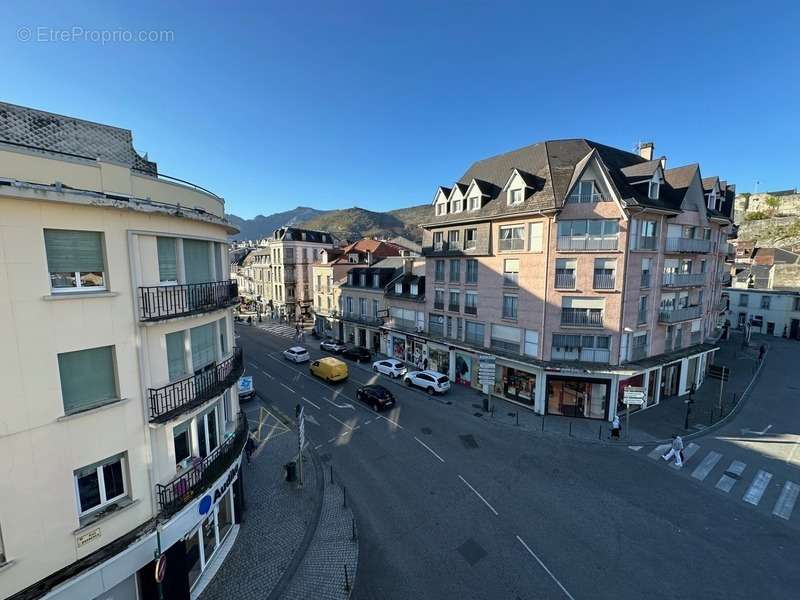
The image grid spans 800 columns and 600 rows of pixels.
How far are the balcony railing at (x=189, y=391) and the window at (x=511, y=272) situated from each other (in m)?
18.8

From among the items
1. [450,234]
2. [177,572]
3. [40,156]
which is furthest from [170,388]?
[450,234]

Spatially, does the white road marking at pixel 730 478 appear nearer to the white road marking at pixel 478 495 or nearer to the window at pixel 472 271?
the white road marking at pixel 478 495

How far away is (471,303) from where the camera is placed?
27.2 meters

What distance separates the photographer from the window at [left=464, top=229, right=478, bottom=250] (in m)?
26.5

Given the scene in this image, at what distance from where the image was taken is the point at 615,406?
21.8m

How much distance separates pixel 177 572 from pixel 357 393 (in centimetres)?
1616

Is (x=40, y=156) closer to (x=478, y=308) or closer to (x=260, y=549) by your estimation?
(x=260, y=549)

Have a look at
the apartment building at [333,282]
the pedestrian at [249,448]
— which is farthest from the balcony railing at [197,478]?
the apartment building at [333,282]

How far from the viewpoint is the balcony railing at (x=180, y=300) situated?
8594 millimetres

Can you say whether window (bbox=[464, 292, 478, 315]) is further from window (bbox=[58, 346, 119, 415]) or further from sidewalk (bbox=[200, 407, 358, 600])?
window (bbox=[58, 346, 119, 415])

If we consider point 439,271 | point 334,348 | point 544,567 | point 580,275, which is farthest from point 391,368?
point 544,567

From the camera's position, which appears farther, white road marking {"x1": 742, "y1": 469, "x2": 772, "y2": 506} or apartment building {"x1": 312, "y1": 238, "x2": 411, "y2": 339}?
apartment building {"x1": 312, "y1": 238, "x2": 411, "y2": 339}

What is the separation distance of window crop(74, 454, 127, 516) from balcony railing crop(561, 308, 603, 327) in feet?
74.5

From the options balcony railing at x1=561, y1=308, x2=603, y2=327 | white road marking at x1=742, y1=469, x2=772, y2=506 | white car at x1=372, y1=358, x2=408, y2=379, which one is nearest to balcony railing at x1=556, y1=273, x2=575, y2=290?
balcony railing at x1=561, y1=308, x2=603, y2=327
